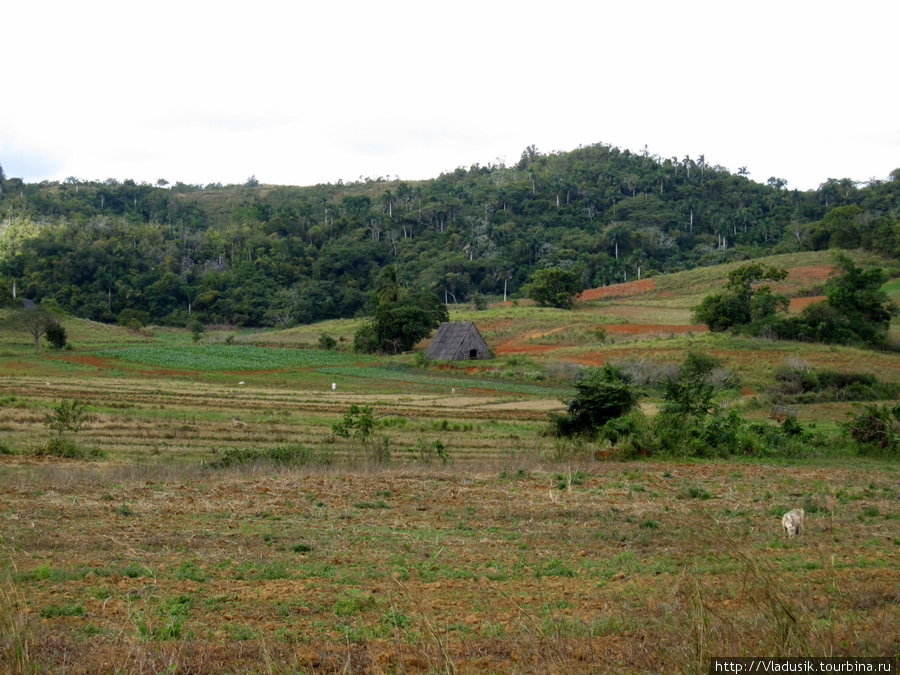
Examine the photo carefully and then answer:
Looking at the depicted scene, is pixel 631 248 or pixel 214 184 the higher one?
pixel 214 184

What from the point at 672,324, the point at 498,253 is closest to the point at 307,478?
the point at 672,324

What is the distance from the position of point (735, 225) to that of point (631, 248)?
20.1 m

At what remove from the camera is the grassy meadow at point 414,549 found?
159 inches

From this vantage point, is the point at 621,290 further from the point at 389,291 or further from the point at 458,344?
the point at 458,344

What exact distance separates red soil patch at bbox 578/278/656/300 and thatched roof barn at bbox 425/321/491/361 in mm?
30869

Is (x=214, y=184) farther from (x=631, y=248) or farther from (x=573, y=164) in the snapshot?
(x=631, y=248)

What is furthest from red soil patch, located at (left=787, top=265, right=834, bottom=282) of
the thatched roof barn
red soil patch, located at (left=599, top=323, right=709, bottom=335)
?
the thatched roof barn

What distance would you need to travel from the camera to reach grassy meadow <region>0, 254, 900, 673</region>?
4.05m

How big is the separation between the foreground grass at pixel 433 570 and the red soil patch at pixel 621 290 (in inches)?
2613

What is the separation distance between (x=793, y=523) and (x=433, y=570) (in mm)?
4786

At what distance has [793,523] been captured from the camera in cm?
848

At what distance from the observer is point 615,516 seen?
9711mm

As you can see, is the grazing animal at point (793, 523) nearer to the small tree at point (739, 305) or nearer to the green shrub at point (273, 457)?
the green shrub at point (273, 457)

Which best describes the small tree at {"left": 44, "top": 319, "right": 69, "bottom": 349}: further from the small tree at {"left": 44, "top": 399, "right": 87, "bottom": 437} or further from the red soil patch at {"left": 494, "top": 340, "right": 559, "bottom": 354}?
the small tree at {"left": 44, "top": 399, "right": 87, "bottom": 437}
